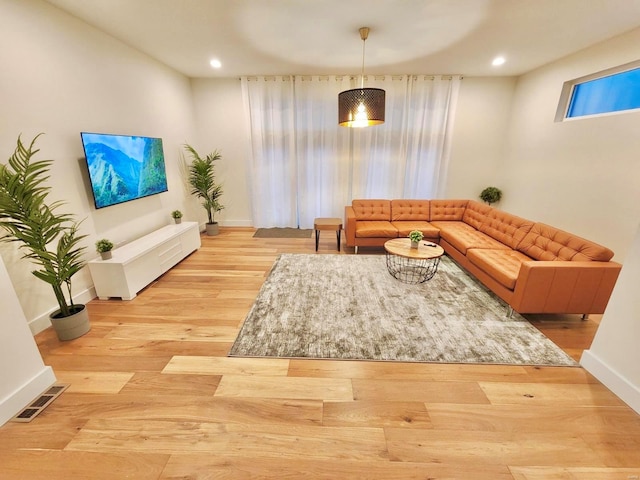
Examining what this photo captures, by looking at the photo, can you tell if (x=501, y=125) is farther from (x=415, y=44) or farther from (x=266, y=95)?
(x=266, y=95)

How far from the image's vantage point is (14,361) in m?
1.64

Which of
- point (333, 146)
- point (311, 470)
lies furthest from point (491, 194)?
point (311, 470)

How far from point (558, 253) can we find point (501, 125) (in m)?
3.47

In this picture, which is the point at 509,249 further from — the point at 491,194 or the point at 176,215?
the point at 176,215

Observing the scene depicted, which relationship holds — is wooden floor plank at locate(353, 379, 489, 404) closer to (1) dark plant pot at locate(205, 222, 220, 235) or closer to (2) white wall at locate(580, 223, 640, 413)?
(2) white wall at locate(580, 223, 640, 413)

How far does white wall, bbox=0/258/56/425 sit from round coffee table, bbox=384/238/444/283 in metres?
3.07

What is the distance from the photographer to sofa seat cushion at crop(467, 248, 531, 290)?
258 centimetres

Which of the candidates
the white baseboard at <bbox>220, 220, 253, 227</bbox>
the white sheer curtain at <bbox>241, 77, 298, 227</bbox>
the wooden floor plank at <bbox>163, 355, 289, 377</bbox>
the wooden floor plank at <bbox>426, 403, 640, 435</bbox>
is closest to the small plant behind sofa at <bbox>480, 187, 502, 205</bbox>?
the white sheer curtain at <bbox>241, 77, 298, 227</bbox>

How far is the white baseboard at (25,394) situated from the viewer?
157 cm

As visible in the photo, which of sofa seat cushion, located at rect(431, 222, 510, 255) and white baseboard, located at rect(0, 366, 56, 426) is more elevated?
sofa seat cushion, located at rect(431, 222, 510, 255)

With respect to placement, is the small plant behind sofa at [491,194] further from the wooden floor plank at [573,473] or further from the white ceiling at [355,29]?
the wooden floor plank at [573,473]

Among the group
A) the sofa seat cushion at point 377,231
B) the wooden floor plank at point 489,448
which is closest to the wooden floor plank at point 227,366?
the wooden floor plank at point 489,448

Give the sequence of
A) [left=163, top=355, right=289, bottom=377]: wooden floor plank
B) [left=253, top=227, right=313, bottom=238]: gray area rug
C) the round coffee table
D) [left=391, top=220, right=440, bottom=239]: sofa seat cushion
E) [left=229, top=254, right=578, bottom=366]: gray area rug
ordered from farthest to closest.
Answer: [left=253, top=227, right=313, bottom=238]: gray area rug, [left=391, top=220, right=440, bottom=239]: sofa seat cushion, the round coffee table, [left=229, top=254, right=578, bottom=366]: gray area rug, [left=163, top=355, right=289, bottom=377]: wooden floor plank

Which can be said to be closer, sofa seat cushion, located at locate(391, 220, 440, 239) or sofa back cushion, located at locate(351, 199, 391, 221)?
sofa seat cushion, located at locate(391, 220, 440, 239)
